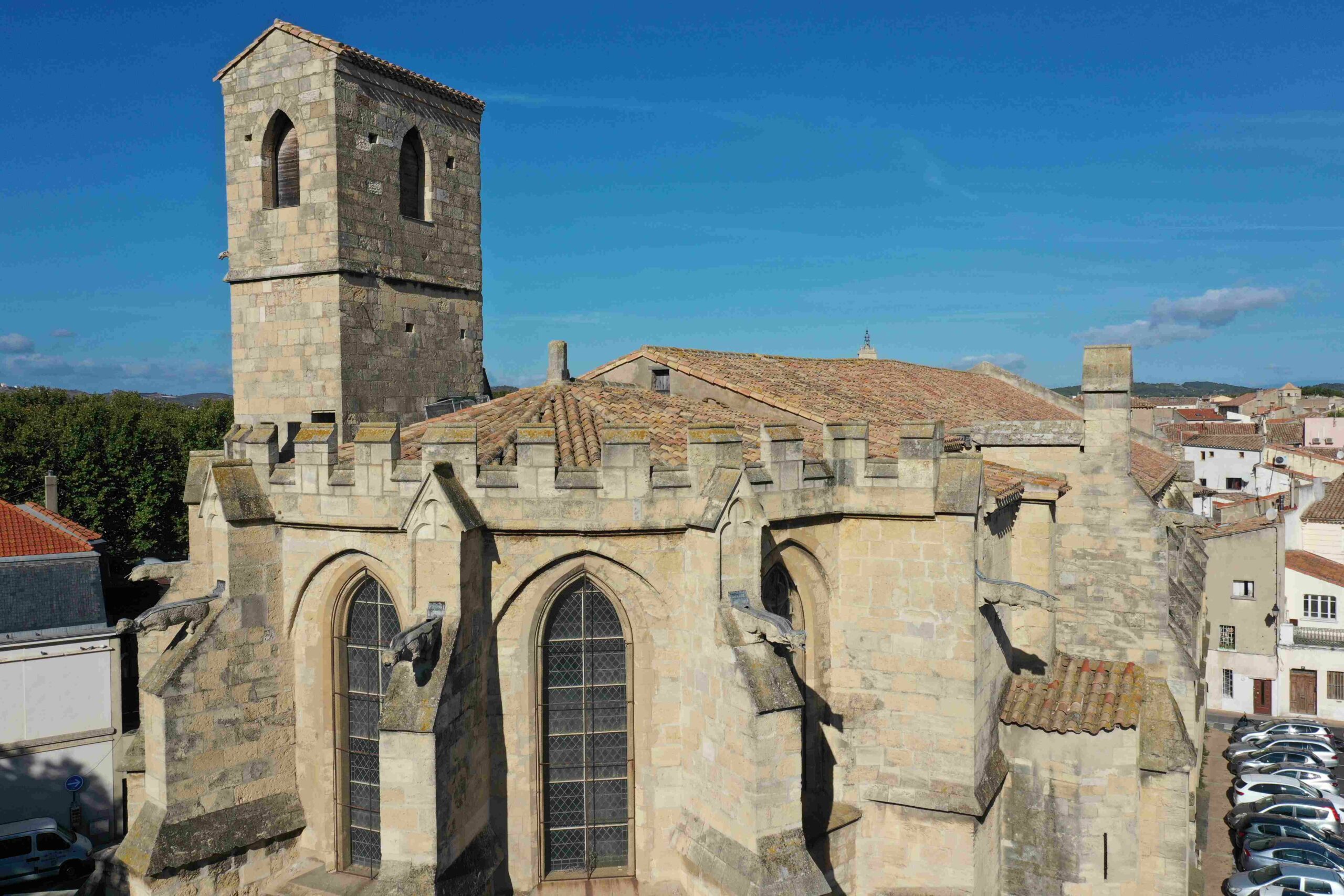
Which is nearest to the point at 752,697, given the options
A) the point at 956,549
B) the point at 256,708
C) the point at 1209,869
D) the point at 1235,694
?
the point at 956,549

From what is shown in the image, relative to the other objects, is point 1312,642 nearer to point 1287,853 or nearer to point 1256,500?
point 1256,500

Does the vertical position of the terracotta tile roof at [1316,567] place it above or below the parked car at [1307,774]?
above

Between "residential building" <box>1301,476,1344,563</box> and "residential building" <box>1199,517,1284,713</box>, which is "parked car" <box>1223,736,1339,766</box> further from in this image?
"residential building" <box>1301,476,1344,563</box>

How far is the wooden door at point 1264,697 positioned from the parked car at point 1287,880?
16867 mm

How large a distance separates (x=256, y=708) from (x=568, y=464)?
19.1 feet

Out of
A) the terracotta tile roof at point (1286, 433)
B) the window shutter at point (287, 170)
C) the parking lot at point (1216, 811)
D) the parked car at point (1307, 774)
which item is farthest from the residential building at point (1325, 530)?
the window shutter at point (287, 170)

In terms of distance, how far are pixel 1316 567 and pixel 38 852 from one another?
4424cm

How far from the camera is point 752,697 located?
1194 cm

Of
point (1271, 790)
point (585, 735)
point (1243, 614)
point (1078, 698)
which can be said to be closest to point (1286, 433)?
point (1243, 614)

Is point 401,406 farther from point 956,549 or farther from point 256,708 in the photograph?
point 956,549

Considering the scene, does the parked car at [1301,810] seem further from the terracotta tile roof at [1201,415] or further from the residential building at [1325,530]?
the terracotta tile roof at [1201,415]

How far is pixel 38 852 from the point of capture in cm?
2322

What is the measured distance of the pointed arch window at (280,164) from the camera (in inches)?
762

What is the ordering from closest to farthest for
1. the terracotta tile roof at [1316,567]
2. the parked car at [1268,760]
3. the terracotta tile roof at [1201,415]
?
the parked car at [1268,760] → the terracotta tile roof at [1316,567] → the terracotta tile roof at [1201,415]
